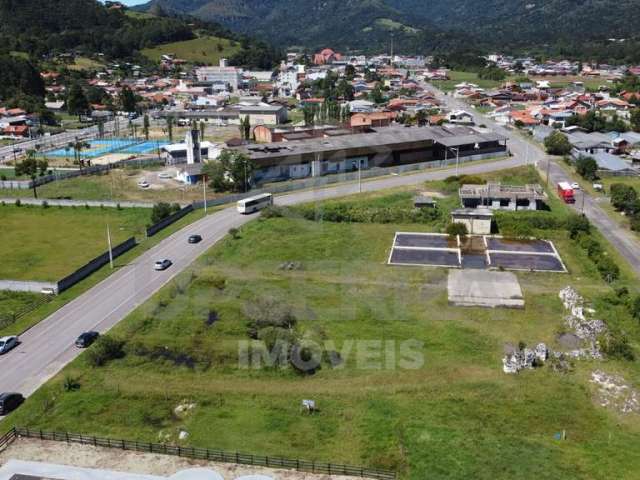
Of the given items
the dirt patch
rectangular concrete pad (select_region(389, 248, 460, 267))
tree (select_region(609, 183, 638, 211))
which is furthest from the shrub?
the dirt patch

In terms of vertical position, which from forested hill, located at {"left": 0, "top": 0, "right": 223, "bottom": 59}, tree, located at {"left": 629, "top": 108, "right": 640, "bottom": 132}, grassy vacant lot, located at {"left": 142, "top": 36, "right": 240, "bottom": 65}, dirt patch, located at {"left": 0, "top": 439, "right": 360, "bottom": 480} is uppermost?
forested hill, located at {"left": 0, "top": 0, "right": 223, "bottom": 59}

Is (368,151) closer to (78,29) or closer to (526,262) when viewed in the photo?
(526,262)

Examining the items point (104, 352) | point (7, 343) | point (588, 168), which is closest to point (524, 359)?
point (104, 352)

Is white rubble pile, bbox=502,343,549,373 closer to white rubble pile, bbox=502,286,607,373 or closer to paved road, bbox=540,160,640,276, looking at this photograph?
white rubble pile, bbox=502,286,607,373

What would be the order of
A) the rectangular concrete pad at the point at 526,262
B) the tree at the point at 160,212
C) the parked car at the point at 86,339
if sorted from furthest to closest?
the tree at the point at 160,212 < the rectangular concrete pad at the point at 526,262 < the parked car at the point at 86,339

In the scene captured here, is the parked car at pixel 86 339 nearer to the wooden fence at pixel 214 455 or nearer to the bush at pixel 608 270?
the wooden fence at pixel 214 455

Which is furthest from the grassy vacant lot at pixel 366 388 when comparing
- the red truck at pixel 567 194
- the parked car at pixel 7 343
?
the red truck at pixel 567 194
